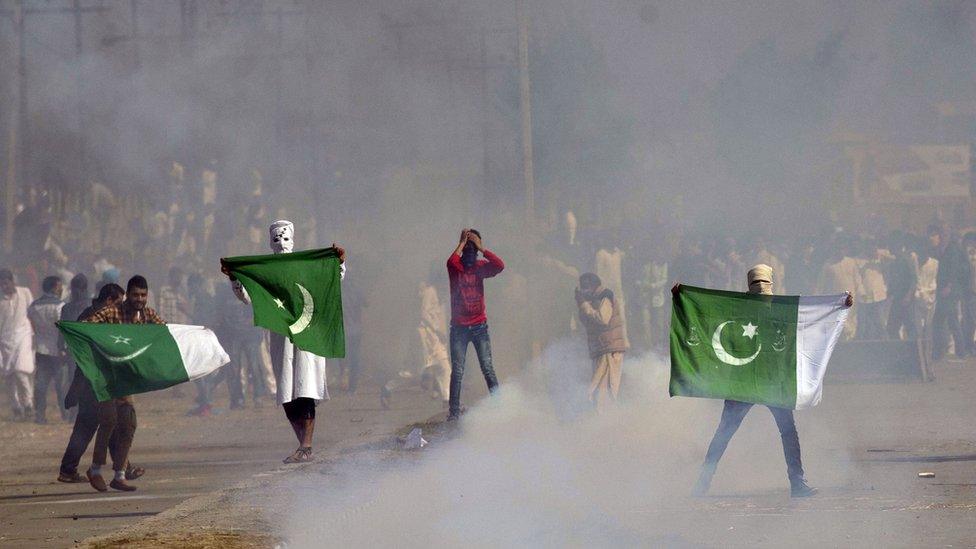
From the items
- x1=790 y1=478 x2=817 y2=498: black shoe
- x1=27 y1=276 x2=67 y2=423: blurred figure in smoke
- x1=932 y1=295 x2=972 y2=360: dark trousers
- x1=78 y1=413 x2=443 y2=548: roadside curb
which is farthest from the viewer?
x1=932 y1=295 x2=972 y2=360: dark trousers

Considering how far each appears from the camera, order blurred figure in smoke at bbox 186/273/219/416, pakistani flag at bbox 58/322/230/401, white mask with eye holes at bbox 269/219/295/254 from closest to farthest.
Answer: pakistani flag at bbox 58/322/230/401, white mask with eye holes at bbox 269/219/295/254, blurred figure in smoke at bbox 186/273/219/416

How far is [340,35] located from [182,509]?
52.1 ft

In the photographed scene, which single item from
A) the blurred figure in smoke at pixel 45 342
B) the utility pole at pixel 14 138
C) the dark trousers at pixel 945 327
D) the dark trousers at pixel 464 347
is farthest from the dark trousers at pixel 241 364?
the dark trousers at pixel 945 327

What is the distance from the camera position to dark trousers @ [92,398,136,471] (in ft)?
27.6

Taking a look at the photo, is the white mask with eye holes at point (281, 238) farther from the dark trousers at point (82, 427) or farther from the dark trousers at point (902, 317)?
the dark trousers at point (902, 317)

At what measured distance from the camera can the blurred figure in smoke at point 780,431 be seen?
712cm

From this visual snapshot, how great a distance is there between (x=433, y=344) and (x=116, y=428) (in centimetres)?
615

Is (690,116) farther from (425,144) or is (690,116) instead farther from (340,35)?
(340,35)

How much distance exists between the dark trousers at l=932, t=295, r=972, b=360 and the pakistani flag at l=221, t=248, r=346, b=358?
1122 centimetres

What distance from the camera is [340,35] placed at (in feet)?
70.4

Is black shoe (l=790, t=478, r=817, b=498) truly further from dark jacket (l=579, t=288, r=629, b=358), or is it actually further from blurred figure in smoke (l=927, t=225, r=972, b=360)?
blurred figure in smoke (l=927, t=225, r=972, b=360)

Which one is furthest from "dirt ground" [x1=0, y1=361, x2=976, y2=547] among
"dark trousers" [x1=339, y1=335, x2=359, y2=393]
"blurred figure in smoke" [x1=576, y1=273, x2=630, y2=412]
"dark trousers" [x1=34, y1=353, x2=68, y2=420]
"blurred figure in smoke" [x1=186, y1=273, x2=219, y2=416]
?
"dark trousers" [x1=339, y1=335, x2=359, y2=393]

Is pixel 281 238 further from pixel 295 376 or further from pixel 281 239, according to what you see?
pixel 295 376

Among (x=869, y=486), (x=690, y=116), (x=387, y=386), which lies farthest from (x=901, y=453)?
(x=690, y=116)
